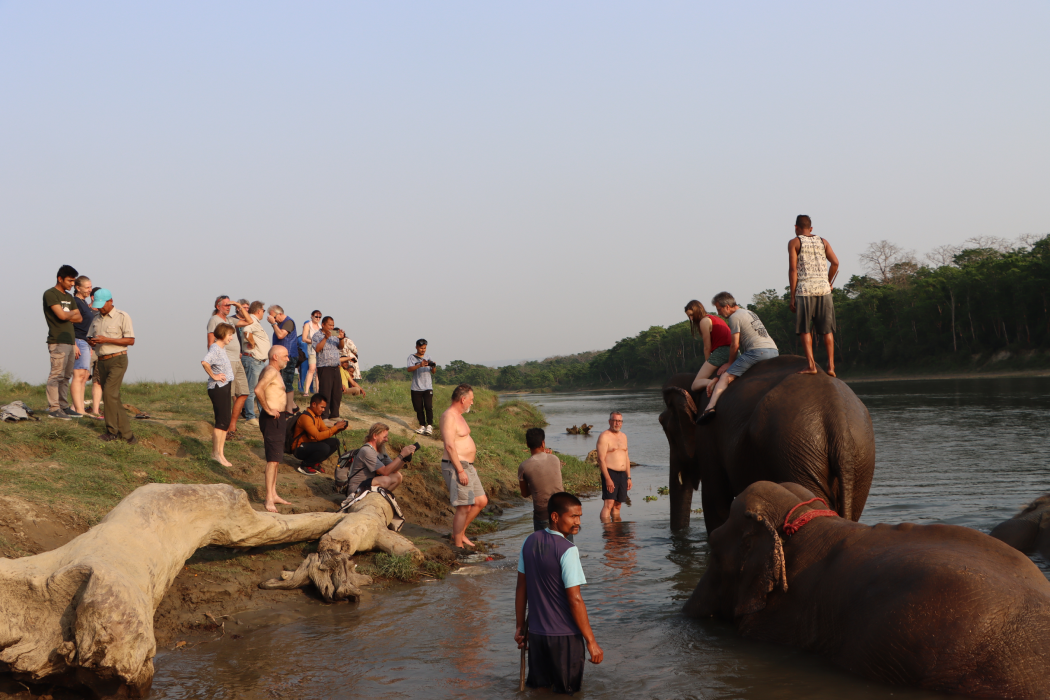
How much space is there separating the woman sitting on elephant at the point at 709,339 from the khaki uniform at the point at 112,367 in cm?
733

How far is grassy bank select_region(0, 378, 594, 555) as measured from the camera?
8.34 m

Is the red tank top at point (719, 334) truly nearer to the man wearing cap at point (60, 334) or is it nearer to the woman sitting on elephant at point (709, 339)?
the woman sitting on elephant at point (709, 339)

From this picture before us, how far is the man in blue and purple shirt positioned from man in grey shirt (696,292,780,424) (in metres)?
4.08

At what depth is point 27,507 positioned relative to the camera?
7340mm

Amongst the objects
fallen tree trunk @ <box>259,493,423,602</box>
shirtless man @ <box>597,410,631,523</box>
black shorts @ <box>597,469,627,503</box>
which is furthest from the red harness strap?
black shorts @ <box>597,469,627,503</box>

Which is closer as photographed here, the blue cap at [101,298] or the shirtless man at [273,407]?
the shirtless man at [273,407]

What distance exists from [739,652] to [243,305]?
417 inches

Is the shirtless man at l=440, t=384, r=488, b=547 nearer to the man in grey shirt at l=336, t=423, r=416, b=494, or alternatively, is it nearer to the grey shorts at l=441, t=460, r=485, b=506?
the grey shorts at l=441, t=460, r=485, b=506

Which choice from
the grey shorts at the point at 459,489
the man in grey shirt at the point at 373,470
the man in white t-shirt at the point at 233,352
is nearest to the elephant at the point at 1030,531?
the grey shorts at the point at 459,489

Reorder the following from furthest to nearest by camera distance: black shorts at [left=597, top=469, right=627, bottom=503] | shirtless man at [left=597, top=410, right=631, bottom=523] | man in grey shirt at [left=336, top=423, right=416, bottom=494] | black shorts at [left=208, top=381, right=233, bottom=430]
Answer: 1. black shorts at [left=597, top=469, right=627, bottom=503]
2. shirtless man at [left=597, top=410, right=631, bottom=523]
3. black shorts at [left=208, top=381, right=233, bottom=430]
4. man in grey shirt at [left=336, top=423, right=416, bottom=494]

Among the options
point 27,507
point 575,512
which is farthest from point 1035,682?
point 27,507

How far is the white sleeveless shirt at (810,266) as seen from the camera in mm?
8438

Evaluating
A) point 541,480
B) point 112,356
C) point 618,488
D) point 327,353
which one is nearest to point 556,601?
point 541,480

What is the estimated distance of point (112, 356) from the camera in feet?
35.4
